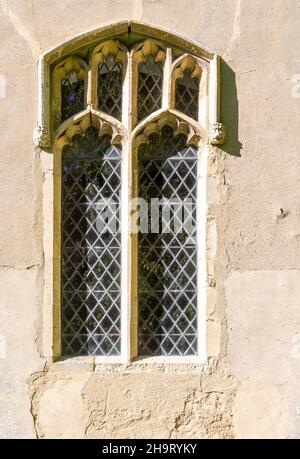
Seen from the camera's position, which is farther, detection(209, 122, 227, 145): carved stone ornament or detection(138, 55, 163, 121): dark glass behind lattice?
detection(138, 55, 163, 121): dark glass behind lattice

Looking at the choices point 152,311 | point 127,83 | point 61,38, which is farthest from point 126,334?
point 61,38

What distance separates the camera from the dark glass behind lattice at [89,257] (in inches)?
152

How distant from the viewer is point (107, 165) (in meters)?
3.96

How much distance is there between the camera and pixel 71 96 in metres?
3.98

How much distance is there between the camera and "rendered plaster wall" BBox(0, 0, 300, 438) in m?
3.72

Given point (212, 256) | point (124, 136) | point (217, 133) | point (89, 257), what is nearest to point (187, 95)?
point (217, 133)

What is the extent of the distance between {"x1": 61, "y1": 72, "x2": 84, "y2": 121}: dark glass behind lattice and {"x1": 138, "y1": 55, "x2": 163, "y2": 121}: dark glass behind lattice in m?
0.43

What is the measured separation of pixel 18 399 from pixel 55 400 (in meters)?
0.25

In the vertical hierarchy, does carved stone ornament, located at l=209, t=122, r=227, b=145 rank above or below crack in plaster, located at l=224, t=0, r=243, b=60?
below

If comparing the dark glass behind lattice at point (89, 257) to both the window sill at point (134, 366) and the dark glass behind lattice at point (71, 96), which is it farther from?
the dark glass behind lattice at point (71, 96)

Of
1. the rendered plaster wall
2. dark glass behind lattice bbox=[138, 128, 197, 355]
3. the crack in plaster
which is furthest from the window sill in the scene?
the crack in plaster

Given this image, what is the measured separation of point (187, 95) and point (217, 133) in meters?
0.43

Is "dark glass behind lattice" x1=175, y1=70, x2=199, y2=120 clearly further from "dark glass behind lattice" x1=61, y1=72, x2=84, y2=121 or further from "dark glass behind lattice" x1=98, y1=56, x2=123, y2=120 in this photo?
"dark glass behind lattice" x1=61, y1=72, x2=84, y2=121

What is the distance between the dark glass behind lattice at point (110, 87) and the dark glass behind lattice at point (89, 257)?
0.88 ft
